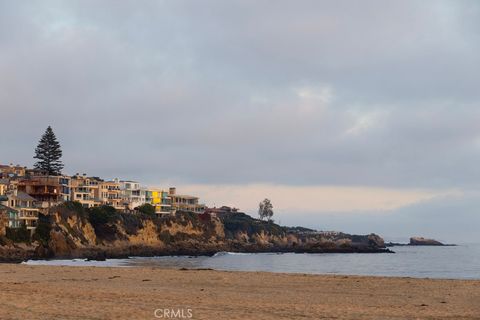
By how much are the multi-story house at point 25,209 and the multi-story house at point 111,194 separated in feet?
143

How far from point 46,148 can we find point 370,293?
137m

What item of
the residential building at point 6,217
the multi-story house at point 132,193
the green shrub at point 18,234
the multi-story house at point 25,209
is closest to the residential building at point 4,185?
the multi-story house at point 25,209

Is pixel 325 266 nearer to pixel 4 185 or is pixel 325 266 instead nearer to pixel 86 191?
pixel 4 185

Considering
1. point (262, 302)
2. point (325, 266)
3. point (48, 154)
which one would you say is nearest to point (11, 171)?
point (48, 154)

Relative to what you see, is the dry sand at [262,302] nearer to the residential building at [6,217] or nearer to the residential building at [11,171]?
the residential building at [6,217]

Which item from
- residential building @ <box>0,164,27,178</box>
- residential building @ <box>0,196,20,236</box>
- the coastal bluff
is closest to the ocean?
the coastal bluff

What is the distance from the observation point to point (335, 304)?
2414cm

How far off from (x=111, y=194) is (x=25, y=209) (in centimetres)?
5610

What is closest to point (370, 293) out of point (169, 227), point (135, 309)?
point (135, 309)

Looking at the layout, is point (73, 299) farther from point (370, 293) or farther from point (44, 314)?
point (370, 293)

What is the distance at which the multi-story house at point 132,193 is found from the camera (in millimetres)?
191875

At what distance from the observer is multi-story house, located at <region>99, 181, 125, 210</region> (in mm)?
174750

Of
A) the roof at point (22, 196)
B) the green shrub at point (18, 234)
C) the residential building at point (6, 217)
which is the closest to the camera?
the residential building at point (6, 217)

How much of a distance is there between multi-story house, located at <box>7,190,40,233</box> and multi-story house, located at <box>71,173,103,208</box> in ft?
93.8
